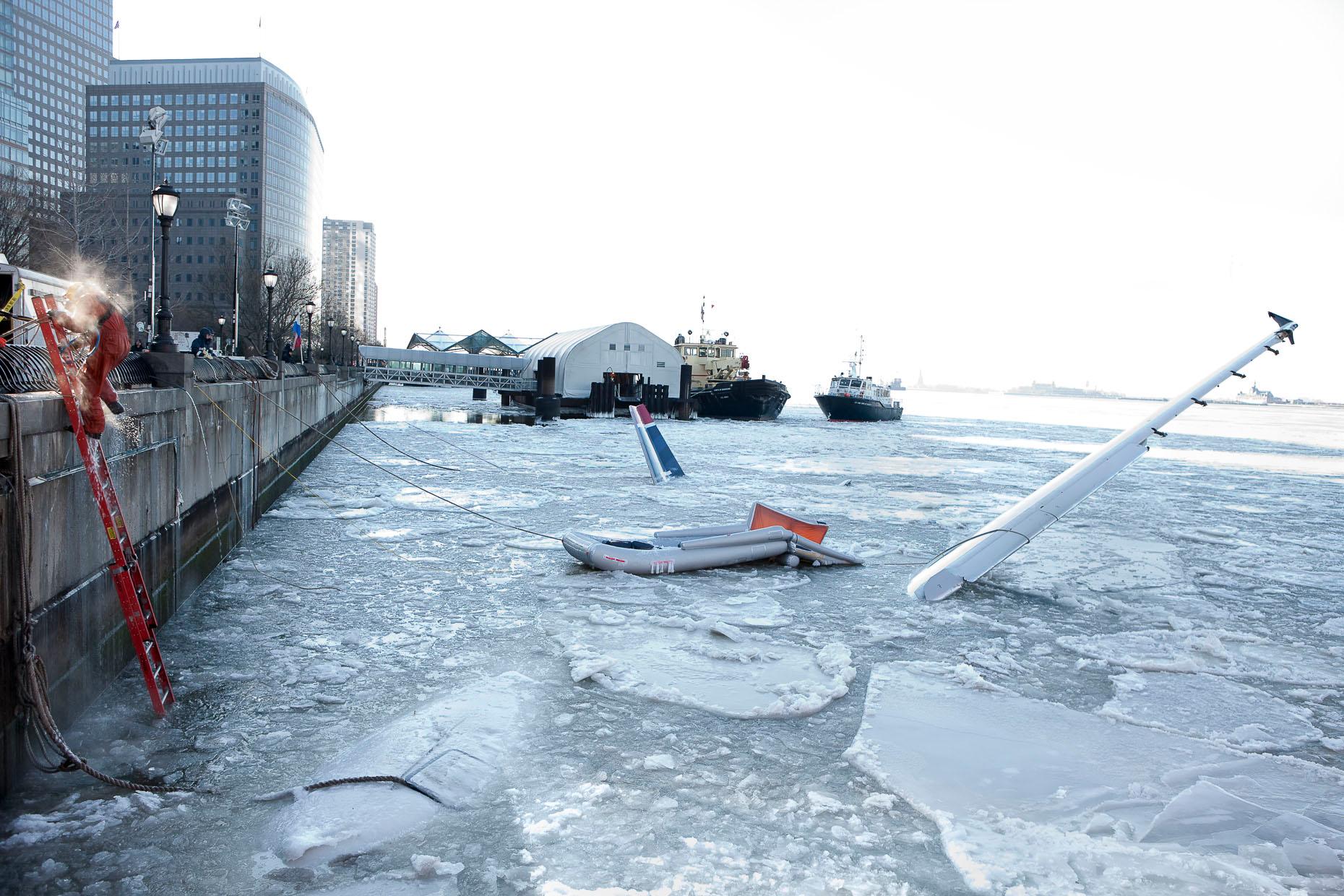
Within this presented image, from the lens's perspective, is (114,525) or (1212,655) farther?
(1212,655)

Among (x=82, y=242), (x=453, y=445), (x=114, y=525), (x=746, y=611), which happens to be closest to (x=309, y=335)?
(x=82, y=242)

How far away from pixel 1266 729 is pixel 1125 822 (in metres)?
2.42

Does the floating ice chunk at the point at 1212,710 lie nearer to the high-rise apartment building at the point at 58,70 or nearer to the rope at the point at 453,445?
the rope at the point at 453,445

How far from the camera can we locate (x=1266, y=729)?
6.43 metres

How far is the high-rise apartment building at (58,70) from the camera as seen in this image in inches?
5182

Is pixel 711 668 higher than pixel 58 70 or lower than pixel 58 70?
lower

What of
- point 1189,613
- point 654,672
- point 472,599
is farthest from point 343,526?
point 1189,613

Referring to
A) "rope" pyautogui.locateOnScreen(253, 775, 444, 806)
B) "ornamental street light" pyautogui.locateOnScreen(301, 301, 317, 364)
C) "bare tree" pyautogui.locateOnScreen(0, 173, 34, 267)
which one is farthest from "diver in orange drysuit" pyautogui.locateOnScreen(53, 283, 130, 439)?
"ornamental street light" pyautogui.locateOnScreen(301, 301, 317, 364)

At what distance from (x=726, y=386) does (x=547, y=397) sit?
58.0ft

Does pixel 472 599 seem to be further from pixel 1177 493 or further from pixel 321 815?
pixel 1177 493

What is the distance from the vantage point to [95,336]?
579 centimetres

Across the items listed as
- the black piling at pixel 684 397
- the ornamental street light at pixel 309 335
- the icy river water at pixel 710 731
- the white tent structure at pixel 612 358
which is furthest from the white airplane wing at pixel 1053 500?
the white tent structure at pixel 612 358

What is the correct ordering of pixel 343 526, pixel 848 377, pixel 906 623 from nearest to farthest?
1. pixel 906 623
2. pixel 343 526
3. pixel 848 377

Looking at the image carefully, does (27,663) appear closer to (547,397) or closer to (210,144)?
(547,397)
